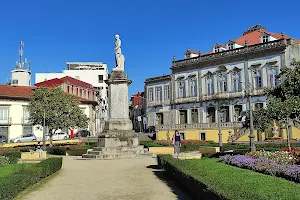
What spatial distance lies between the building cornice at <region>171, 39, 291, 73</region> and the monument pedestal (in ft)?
81.7

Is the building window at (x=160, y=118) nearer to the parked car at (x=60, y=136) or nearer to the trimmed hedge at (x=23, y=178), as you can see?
the parked car at (x=60, y=136)

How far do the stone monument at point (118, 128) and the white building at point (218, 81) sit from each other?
22.0 meters

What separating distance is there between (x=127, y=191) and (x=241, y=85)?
3605 cm

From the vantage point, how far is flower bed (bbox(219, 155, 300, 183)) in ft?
31.2

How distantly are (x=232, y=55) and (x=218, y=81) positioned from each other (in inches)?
153

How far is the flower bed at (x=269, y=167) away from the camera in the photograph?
9.52 meters

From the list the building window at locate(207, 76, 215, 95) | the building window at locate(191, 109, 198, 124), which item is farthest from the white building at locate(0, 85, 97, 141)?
the building window at locate(207, 76, 215, 95)

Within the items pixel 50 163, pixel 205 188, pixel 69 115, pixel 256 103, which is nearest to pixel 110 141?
pixel 50 163

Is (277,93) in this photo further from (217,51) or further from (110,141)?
(217,51)

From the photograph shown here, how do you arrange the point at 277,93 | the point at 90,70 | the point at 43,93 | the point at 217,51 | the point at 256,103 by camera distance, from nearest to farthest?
the point at 277,93, the point at 43,93, the point at 256,103, the point at 217,51, the point at 90,70

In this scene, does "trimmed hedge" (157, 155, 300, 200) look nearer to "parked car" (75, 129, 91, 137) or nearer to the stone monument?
the stone monument

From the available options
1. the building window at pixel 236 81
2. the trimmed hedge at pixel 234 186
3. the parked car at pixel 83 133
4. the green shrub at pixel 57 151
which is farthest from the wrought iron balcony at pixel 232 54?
the trimmed hedge at pixel 234 186

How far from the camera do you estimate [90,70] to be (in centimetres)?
7462

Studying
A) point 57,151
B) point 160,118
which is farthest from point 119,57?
point 160,118
